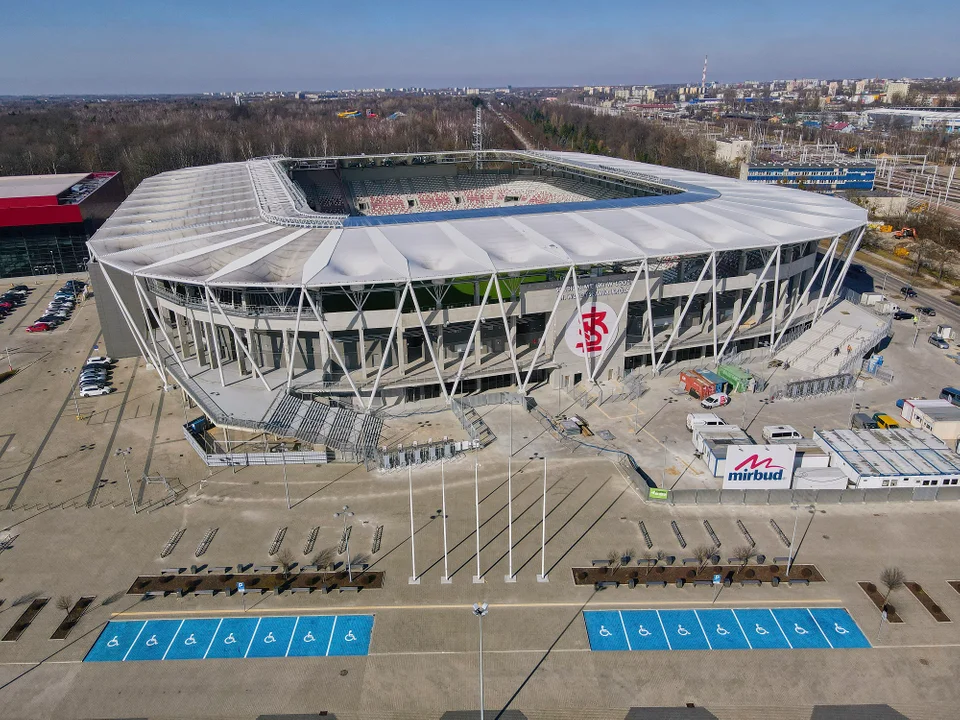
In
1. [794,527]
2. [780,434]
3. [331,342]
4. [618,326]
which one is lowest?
[794,527]

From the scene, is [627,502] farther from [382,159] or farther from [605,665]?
[382,159]

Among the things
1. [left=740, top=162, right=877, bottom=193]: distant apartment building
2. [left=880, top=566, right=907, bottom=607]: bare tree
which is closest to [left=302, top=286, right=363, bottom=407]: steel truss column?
[left=880, top=566, right=907, bottom=607]: bare tree

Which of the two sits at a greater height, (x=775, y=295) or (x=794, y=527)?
(x=775, y=295)

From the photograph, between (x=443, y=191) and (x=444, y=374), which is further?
(x=443, y=191)

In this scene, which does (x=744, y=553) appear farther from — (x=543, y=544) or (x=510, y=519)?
(x=510, y=519)

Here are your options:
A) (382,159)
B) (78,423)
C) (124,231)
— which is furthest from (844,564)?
(382,159)

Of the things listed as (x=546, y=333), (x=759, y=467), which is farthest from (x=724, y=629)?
(x=546, y=333)
